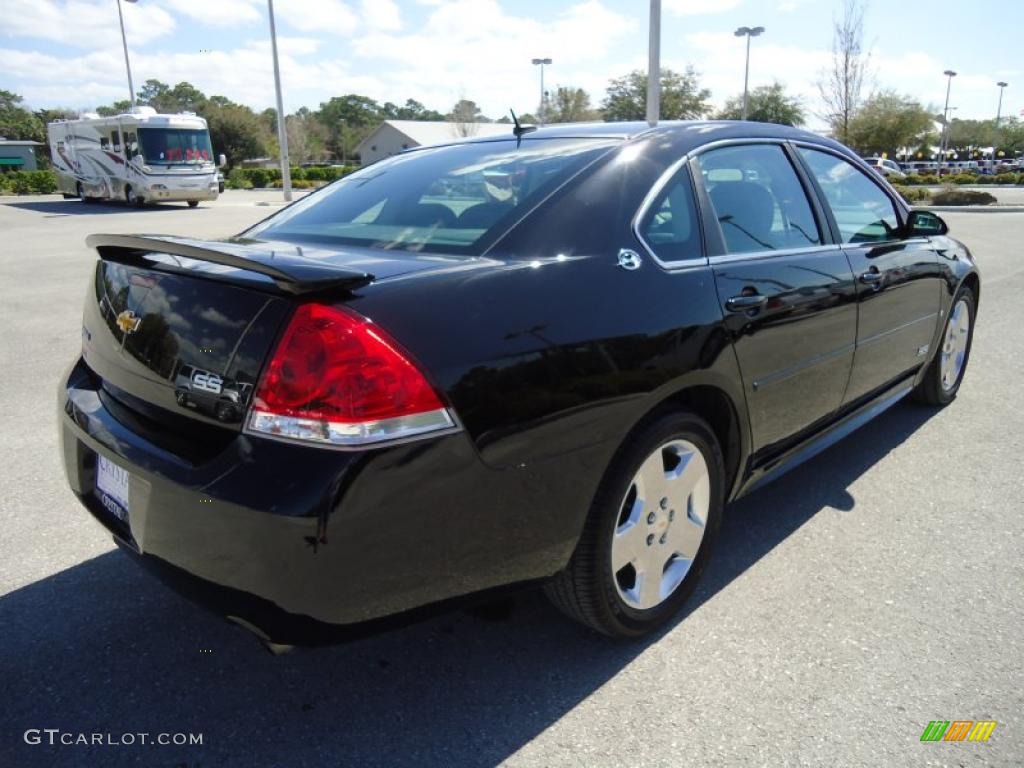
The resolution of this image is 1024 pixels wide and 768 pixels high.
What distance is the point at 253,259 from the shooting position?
189cm

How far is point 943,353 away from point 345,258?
396 centimetres

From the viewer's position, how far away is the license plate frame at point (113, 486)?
210 cm

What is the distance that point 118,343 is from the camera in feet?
7.47

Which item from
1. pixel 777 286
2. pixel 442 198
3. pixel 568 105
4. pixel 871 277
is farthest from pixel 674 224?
pixel 568 105

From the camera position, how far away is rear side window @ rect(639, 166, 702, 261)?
248 cm

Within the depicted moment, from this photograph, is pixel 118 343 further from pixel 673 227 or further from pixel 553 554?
pixel 673 227

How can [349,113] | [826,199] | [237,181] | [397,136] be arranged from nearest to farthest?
[826,199] → [237,181] → [397,136] → [349,113]

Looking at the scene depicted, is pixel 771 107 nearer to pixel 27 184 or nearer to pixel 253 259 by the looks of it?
pixel 27 184

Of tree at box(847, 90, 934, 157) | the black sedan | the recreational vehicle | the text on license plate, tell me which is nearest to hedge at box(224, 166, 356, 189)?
the recreational vehicle

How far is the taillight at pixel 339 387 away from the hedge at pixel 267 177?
145 ft

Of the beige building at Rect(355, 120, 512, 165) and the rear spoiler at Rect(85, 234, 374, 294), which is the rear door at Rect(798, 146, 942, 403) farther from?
the beige building at Rect(355, 120, 512, 165)

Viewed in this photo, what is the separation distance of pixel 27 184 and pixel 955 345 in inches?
1873

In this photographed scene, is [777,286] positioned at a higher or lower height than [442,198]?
lower

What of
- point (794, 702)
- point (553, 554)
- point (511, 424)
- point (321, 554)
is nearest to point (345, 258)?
point (511, 424)
